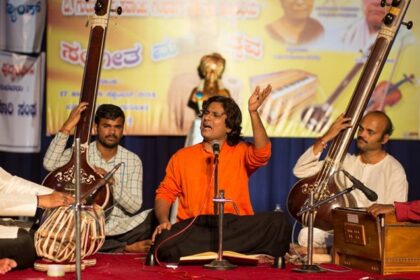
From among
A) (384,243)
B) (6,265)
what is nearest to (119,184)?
(6,265)

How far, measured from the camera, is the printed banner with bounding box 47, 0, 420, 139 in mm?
8078

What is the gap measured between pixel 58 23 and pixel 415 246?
3646mm

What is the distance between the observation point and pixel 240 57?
8.12 m

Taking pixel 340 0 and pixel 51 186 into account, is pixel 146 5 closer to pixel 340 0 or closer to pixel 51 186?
pixel 340 0

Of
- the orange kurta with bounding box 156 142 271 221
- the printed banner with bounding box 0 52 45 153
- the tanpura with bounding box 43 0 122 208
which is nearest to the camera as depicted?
the orange kurta with bounding box 156 142 271 221

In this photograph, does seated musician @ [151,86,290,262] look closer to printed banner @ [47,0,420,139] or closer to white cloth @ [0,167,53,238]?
white cloth @ [0,167,53,238]

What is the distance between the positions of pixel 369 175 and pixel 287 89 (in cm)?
138

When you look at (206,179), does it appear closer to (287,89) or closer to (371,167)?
(371,167)

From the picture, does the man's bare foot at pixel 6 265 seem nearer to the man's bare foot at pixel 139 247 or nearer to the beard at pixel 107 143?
the man's bare foot at pixel 139 247

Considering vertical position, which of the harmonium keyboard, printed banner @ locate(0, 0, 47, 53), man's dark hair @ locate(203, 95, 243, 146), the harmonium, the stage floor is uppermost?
printed banner @ locate(0, 0, 47, 53)

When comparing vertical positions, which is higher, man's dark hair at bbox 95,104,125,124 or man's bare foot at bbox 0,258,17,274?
man's dark hair at bbox 95,104,125,124

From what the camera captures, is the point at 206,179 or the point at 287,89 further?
the point at 287,89

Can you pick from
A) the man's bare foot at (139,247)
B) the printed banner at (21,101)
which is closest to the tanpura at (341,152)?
the man's bare foot at (139,247)

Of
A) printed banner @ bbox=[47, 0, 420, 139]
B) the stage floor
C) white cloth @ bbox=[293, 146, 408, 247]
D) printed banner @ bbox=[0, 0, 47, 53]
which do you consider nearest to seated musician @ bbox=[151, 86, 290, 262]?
the stage floor
